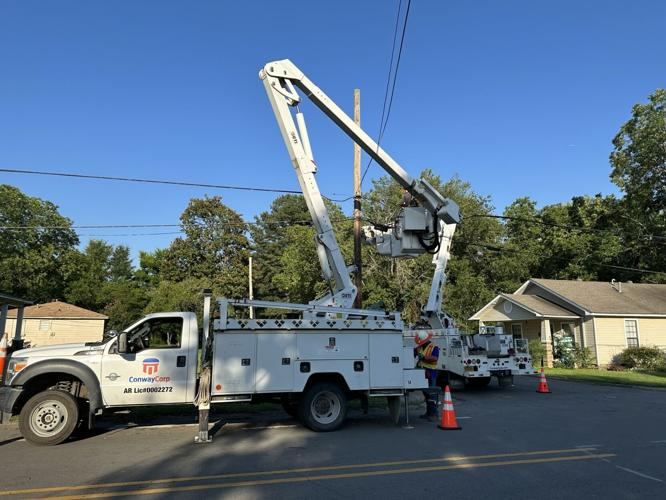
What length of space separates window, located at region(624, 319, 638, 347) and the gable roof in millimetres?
579

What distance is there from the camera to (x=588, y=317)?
26.7 metres

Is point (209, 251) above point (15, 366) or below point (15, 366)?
above

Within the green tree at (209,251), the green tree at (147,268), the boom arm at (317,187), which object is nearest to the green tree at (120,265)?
the green tree at (147,268)

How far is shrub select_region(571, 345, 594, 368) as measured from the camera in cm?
2628

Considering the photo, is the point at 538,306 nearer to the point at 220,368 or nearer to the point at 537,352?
the point at 537,352

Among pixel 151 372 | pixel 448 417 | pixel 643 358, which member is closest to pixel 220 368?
pixel 151 372

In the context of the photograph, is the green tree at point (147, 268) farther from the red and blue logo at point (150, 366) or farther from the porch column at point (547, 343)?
the red and blue logo at point (150, 366)

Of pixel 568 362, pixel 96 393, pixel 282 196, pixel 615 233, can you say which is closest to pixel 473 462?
pixel 96 393

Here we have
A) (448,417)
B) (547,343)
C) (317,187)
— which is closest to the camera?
(448,417)

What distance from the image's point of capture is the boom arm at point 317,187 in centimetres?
1144

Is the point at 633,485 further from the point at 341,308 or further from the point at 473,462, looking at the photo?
the point at 341,308

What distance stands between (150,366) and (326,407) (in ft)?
10.7

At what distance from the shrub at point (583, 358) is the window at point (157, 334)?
77.8 ft

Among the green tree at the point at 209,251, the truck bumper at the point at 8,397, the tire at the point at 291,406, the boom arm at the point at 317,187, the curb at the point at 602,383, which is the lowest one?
the curb at the point at 602,383
